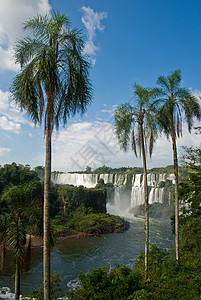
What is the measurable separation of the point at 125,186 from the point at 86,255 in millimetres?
28352

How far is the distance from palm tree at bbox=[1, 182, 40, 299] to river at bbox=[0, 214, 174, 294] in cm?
871

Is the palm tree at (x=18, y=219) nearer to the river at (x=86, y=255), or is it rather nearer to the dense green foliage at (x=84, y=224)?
the river at (x=86, y=255)

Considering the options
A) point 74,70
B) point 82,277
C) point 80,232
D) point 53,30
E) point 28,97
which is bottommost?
point 80,232

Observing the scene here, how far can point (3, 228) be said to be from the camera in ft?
18.8

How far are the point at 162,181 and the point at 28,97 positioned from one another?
40056mm

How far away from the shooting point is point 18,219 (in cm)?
579

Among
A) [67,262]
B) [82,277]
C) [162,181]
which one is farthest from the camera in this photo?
[162,181]

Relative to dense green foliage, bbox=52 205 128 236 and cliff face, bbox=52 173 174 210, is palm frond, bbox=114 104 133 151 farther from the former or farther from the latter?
cliff face, bbox=52 173 174 210

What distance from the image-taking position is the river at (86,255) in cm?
1412

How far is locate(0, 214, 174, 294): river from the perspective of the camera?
14.1 metres

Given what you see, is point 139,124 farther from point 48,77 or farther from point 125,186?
point 125,186

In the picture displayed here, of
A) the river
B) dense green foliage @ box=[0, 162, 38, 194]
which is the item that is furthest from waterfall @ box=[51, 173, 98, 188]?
the river

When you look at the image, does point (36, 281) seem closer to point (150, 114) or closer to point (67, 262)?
point (67, 262)

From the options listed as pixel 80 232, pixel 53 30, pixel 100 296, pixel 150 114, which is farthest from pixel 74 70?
pixel 80 232
